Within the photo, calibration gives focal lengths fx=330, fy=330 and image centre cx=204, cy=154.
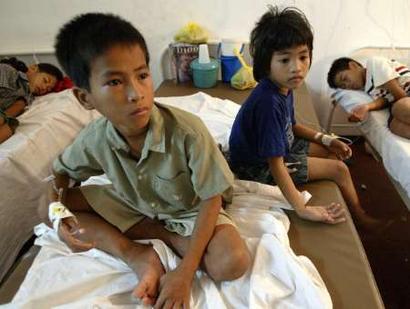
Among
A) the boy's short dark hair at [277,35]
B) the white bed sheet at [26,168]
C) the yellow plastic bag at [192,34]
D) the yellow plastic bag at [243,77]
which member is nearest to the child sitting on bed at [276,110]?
the boy's short dark hair at [277,35]

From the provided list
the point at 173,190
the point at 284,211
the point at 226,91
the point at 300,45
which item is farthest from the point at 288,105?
the point at 226,91

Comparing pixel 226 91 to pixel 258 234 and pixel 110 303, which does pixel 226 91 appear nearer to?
pixel 258 234

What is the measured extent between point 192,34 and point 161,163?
138cm

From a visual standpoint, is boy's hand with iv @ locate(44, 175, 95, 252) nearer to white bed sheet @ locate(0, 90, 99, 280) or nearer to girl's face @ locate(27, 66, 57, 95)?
white bed sheet @ locate(0, 90, 99, 280)

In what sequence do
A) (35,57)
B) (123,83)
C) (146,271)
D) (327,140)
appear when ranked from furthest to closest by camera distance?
1. (35,57)
2. (327,140)
3. (146,271)
4. (123,83)

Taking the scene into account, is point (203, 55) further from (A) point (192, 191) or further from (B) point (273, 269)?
(B) point (273, 269)

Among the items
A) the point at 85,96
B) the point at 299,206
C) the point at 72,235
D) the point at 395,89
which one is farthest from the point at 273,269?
the point at 395,89

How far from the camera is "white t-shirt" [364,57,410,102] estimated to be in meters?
1.64

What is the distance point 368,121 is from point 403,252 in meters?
0.63

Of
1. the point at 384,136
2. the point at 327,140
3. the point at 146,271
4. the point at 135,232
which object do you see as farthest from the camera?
the point at 384,136

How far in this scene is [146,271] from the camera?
827mm

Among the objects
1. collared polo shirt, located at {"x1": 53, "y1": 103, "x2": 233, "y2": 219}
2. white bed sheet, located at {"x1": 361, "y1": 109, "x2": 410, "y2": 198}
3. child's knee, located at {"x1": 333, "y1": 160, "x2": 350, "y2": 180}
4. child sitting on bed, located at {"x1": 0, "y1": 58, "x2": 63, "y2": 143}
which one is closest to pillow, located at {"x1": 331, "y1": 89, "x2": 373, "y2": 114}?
white bed sheet, located at {"x1": 361, "y1": 109, "x2": 410, "y2": 198}

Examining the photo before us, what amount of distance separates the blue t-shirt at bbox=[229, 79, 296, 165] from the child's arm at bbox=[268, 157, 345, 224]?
0.04 metres

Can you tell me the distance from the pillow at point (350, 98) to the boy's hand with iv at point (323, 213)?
2.81 feet
